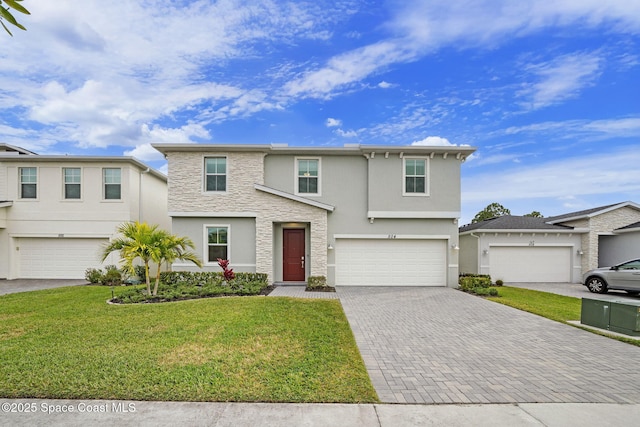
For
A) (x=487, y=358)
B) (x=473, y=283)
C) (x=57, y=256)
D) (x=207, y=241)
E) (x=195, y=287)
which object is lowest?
(x=473, y=283)

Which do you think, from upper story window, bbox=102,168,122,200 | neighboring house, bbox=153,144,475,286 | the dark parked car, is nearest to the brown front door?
neighboring house, bbox=153,144,475,286

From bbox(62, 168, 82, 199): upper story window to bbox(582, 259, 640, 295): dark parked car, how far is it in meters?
23.4

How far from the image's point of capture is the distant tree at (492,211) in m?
31.8

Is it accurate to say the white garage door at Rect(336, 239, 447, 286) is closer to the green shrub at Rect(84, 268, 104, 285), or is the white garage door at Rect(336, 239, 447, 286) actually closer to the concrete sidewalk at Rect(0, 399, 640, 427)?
the concrete sidewalk at Rect(0, 399, 640, 427)

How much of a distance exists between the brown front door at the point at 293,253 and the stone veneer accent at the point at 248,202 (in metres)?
0.82

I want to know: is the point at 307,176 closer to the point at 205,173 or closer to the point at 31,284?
the point at 205,173

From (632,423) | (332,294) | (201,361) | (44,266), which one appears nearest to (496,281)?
(332,294)

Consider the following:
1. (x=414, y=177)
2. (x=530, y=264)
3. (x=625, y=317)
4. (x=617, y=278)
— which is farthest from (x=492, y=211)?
(x=625, y=317)

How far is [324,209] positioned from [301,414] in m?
9.99

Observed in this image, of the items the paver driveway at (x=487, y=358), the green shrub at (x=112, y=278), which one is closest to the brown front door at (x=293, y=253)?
the paver driveway at (x=487, y=358)

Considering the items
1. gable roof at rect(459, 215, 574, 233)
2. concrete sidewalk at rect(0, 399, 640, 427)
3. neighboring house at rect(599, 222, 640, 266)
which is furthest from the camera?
gable roof at rect(459, 215, 574, 233)

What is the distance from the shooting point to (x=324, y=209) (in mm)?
13148

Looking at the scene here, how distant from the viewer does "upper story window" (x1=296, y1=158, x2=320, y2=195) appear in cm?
1380

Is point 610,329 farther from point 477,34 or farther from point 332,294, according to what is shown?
point 477,34
